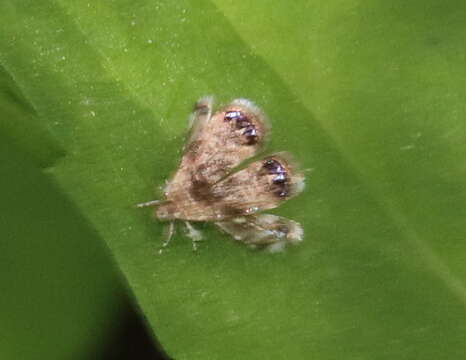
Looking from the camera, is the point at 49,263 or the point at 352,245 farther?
the point at 49,263

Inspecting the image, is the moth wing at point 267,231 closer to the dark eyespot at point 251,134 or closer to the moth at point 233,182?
the moth at point 233,182

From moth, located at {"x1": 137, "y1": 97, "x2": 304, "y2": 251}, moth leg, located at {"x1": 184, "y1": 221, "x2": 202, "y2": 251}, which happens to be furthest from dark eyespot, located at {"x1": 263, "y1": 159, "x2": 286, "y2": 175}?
moth leg, located at {"x1": 184, "y1": 221, "x2": 202, "y2": 251}

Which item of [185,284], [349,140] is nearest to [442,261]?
[349,140]

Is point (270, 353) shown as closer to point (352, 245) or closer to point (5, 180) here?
point (352, 245)

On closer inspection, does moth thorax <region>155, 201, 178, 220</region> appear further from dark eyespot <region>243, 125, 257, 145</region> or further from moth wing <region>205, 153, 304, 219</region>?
dark eyespot <region>243, 125, 257, 145</region>

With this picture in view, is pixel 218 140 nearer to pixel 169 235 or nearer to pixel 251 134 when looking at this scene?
pixel 251 134

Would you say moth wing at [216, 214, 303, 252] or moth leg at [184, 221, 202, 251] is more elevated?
moth leg at [184, 221, 202, 251]

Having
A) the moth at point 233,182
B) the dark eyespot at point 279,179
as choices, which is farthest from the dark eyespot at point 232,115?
the dark eyespot at point 279,179
